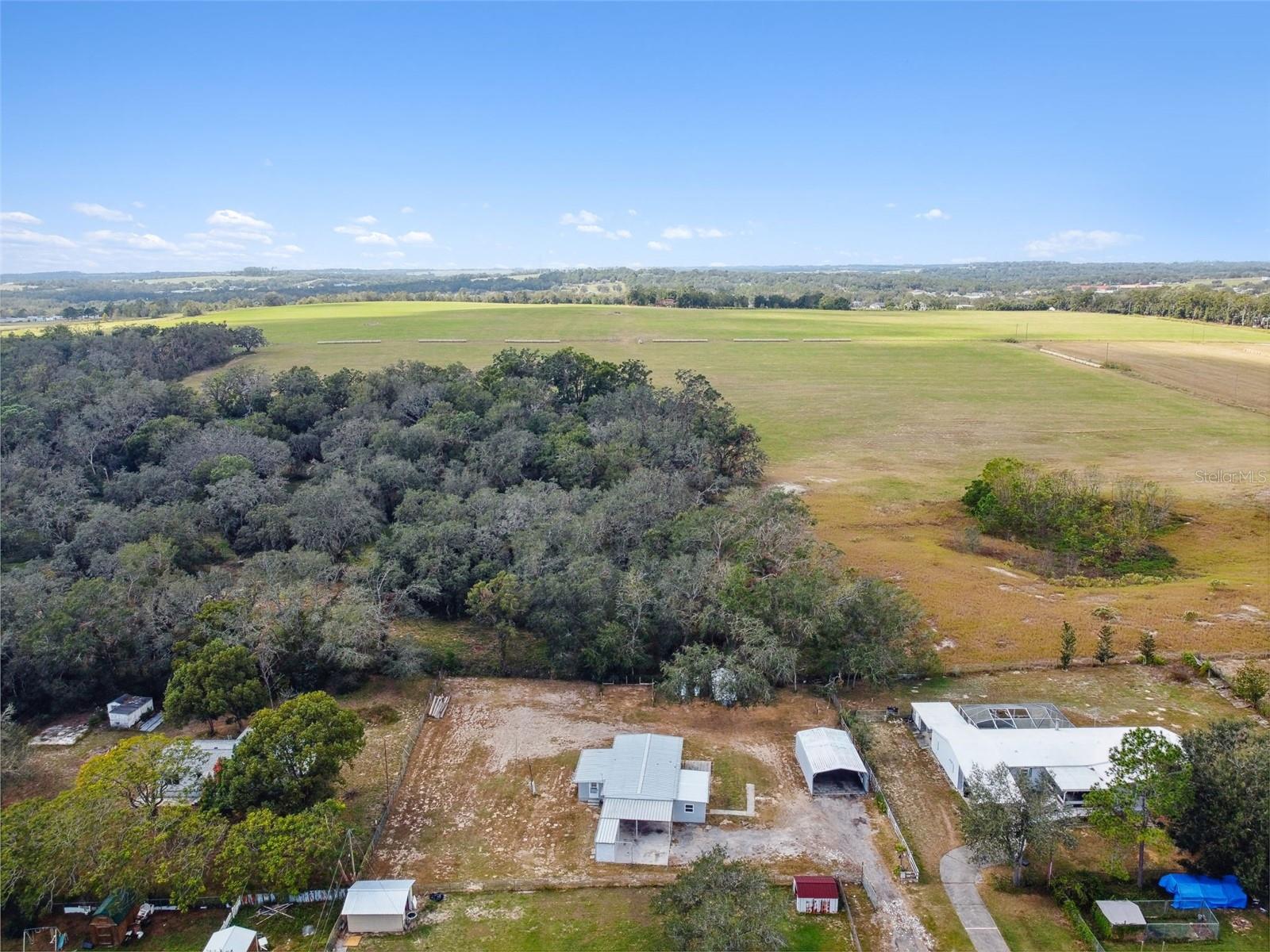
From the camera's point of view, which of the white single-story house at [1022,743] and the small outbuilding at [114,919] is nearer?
the small outbuilding at [114,919]

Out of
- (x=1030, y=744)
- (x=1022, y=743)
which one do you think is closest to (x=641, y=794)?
(x=1022, y=743)

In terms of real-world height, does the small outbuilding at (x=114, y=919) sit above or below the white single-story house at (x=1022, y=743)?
below

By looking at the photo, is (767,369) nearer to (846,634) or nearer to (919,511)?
(919,511)

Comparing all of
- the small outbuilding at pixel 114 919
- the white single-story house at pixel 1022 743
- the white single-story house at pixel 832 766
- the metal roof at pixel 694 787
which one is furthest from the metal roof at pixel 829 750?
the small outbuilding at pixel 114 919

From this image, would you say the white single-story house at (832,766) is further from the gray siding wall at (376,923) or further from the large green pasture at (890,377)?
the large green pasture at (890,377)

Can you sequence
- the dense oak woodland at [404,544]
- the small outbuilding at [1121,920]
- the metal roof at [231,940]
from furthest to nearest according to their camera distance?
the dense oak woodland at [404,544]
the small outbuilding at [1121,920]
the metal roof at [231,940]

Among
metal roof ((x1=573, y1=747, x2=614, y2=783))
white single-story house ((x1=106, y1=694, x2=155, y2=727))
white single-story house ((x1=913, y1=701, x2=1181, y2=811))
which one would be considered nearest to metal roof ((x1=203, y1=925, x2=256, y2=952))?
metal roof ((x1=573, y1=747, x2=614, y2=783))

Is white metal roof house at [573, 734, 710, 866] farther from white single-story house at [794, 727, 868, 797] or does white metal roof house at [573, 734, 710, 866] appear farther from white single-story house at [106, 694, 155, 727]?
white single-story house at [106, 694, 155, 727]
